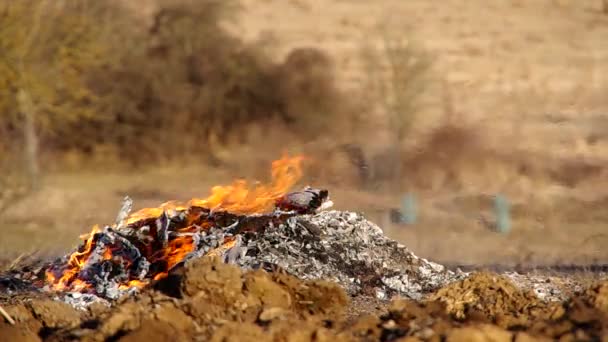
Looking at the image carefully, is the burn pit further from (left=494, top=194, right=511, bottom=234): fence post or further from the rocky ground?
(left=494, top=194, right=511, bottom=234): fence post

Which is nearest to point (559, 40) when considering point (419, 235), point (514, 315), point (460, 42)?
point (460, 42)

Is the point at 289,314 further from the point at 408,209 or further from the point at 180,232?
the point at 408,209

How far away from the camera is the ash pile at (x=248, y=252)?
35.0ft

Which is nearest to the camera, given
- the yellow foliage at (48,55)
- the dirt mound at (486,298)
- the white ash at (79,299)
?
the dirt mound at (486,298)

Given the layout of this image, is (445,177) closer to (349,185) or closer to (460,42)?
(349,185)

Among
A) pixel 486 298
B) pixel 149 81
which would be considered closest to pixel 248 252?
pixel 486 298

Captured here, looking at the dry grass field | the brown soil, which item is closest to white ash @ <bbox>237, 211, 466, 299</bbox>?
the brown soil

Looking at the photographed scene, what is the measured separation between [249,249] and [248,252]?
0.03m

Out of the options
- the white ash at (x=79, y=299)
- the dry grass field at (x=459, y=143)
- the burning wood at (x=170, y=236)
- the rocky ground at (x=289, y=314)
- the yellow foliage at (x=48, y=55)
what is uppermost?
the rocky ground at (x=289, y=314)

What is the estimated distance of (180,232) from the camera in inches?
440

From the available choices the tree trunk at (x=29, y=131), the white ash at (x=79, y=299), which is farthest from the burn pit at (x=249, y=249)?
the tree trunk at (x=29, y=131)

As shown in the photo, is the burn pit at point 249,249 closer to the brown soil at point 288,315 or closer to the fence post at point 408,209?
the brown soil at point 288,315

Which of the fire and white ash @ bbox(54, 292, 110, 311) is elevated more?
the fire

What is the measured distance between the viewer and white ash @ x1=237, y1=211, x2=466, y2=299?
1071 cm
